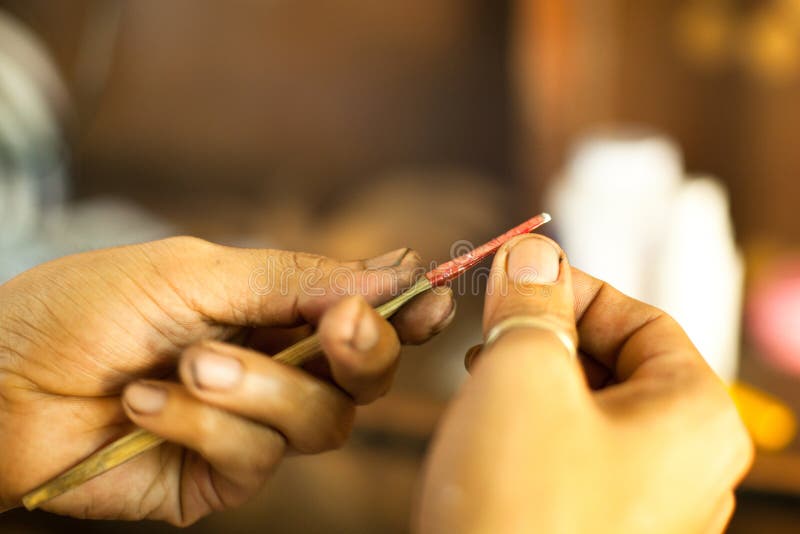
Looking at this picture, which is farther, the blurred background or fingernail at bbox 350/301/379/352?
the blurred background

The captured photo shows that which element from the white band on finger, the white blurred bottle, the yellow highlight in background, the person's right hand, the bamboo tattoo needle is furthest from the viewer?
the white blurred bottle

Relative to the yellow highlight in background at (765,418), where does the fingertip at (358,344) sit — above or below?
Result: above

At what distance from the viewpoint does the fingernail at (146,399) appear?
76cm

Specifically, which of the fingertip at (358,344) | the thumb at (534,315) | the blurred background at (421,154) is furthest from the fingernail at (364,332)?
the blurred background at (421,154)

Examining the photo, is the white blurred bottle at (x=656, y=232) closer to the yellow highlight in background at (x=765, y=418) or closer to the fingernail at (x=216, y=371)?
the yellow highlight in background at (x=765, y=418)

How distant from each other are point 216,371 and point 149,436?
0.14m

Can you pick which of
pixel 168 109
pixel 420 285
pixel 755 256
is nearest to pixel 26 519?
pixel 168 109

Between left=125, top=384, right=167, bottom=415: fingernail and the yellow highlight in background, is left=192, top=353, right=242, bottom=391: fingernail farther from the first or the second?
the yellow highlight in background

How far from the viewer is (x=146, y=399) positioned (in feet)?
2.52

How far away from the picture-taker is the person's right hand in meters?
0.55

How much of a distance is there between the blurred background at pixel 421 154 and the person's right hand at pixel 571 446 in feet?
3.08

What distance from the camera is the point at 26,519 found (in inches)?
72.6

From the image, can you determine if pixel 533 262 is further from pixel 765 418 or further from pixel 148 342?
pixel 765 418

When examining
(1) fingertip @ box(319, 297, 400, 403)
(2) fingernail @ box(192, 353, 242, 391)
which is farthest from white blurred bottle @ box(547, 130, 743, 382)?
(2) fingernail @ box(192, 353, 242, 391)
